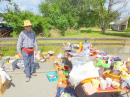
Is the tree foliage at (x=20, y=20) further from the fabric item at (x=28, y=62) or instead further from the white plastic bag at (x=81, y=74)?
the white plastic bag at (x=81, y=74)

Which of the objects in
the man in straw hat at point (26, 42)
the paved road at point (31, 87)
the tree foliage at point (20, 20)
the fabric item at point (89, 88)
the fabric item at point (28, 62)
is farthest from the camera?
the tree foliage at point (20, 20)

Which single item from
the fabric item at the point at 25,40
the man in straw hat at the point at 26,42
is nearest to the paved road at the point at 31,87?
the man in straw hat at the point at 26,42

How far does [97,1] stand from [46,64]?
800 inches

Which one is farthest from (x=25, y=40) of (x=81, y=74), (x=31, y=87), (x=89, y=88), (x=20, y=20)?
(x=20, y=20)

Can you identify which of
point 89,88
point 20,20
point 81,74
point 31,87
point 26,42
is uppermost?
point 20,20

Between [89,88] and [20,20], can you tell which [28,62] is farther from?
[20,20]

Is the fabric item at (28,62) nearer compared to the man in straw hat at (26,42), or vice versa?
the man in straw hat at (26,42)

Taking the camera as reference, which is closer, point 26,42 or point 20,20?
point 26,42

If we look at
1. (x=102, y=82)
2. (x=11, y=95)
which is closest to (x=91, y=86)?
(x=102, y=82)

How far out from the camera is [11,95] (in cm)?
287

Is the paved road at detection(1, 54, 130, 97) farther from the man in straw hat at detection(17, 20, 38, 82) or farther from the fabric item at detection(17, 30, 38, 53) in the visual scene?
the fabric item at detection(17, 30, 38, 53)

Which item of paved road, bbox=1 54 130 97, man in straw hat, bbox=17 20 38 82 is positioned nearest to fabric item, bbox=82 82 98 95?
paved road, bbox=1 54 130 97

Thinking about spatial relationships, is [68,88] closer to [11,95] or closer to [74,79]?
[74,79]

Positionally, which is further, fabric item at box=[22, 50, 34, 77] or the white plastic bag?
fabric item at box=[22, 50, 34, 77]
